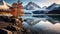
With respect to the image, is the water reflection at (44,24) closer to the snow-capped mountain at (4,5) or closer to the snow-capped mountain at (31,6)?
the snow-capped mountain at (31,6)

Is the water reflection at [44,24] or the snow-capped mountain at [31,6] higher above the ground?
the snow-capped mountain at [31,6]

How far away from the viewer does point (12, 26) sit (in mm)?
1771

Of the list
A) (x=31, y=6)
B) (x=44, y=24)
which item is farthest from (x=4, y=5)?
(x=44, y=24)

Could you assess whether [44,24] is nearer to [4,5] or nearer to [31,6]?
[31,6]

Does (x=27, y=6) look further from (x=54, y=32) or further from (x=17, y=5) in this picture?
(x=54, y=32)

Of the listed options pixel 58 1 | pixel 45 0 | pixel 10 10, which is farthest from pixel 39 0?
pixel 10 10

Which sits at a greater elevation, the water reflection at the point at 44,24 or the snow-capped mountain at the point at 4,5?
the snow-capped mountain at the point at 4,5

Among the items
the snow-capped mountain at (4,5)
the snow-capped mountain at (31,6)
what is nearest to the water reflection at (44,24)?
the snow-capped mountain at (31,6)

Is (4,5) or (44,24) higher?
(4,5)

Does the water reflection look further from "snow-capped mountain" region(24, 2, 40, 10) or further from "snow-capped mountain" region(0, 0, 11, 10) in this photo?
"snow-capped mountain" region(0, 0, 11, 10)

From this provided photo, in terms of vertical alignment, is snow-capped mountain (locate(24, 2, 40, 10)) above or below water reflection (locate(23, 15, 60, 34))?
above

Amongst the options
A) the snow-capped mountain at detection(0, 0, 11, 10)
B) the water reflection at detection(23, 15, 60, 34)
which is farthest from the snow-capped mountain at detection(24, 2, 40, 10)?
the snow-capped mountain at detection(0, 0, 11, 10)

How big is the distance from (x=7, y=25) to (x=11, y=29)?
0.26 feet

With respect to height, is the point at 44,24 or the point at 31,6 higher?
the point at 31,6
